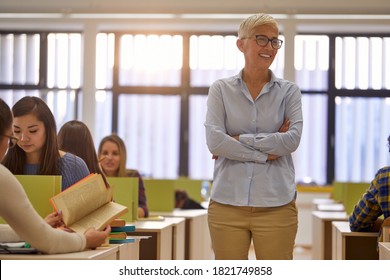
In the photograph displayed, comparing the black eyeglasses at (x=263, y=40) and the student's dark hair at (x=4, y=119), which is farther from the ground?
the black eyeglasses at (x=263, y=40)

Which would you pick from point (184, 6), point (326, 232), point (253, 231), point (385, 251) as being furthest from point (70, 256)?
point (184, 6)

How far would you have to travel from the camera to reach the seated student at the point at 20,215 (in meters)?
2.05

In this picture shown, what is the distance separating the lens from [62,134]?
3881mm

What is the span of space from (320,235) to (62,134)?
2.30 meters

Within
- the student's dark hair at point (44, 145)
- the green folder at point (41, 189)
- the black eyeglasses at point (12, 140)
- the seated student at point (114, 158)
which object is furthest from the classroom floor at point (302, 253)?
the black eyeglasses at point (12, 140)

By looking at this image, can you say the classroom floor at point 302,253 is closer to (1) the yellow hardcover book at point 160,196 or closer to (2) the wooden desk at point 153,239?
(1) the yellow hardcover book at point 160,196

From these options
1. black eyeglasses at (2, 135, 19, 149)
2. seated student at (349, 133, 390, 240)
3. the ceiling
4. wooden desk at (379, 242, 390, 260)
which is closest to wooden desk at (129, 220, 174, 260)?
seated student at (349, 133, 390, 240)

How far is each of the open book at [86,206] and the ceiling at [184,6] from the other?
6.53 m

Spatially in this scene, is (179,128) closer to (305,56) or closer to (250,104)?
(305,56)

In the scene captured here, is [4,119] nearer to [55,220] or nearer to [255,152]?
[55,220]

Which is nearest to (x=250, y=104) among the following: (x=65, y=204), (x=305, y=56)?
(x=65, y=204)

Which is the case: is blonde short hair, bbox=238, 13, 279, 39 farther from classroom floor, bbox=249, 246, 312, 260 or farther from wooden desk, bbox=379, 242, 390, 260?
classroom floor, bbox=249, 246, 312, 260

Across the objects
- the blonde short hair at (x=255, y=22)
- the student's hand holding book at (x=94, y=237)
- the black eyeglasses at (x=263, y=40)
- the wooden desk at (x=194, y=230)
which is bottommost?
the wooden desk at (x=194, y=230)

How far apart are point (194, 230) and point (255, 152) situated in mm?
2817
